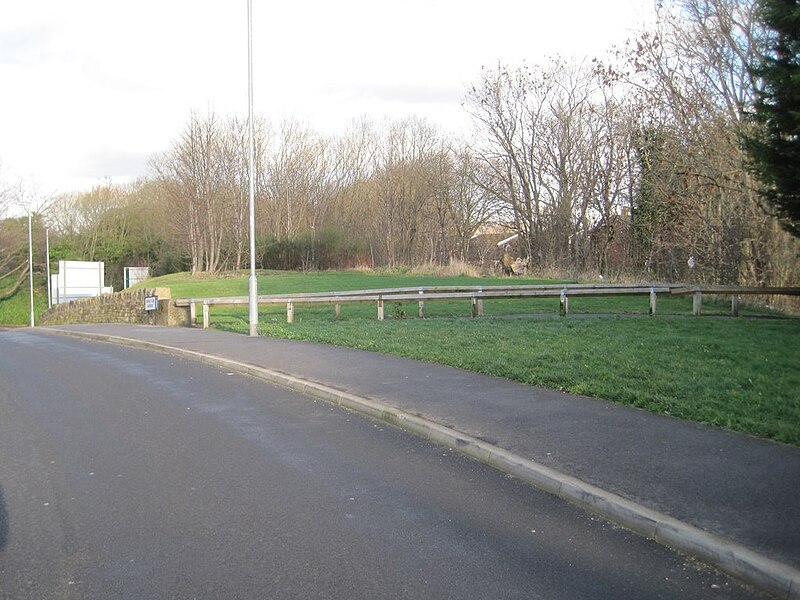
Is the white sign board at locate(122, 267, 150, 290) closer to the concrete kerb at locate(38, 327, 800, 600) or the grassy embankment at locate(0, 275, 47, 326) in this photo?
the grassy embankment at locate(0, 275, 47, 326)

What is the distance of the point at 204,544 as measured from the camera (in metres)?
4.56

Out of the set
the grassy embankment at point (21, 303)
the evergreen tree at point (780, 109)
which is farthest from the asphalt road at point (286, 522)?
the grassy embankment at point (21, 303)

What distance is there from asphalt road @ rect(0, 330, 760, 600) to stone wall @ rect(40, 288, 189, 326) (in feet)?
51.7

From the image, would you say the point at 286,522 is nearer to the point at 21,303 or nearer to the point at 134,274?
the point at 134,274

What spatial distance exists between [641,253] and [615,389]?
108ft

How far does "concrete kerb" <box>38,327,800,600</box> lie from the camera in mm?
3945

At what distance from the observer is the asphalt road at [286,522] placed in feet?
13.1

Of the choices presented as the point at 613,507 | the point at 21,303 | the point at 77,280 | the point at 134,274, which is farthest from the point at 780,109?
the point at 21,303

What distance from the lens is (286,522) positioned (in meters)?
4.96

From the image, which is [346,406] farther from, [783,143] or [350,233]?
[350,233]

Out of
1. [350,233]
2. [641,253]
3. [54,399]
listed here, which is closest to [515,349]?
[54,399]

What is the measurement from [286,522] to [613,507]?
223cm

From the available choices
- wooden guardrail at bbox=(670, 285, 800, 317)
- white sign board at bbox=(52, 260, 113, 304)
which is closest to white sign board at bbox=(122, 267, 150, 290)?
white sign board at bbox=(52, 260, 113, 304)

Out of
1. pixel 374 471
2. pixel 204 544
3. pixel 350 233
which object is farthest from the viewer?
pixel 350 233
